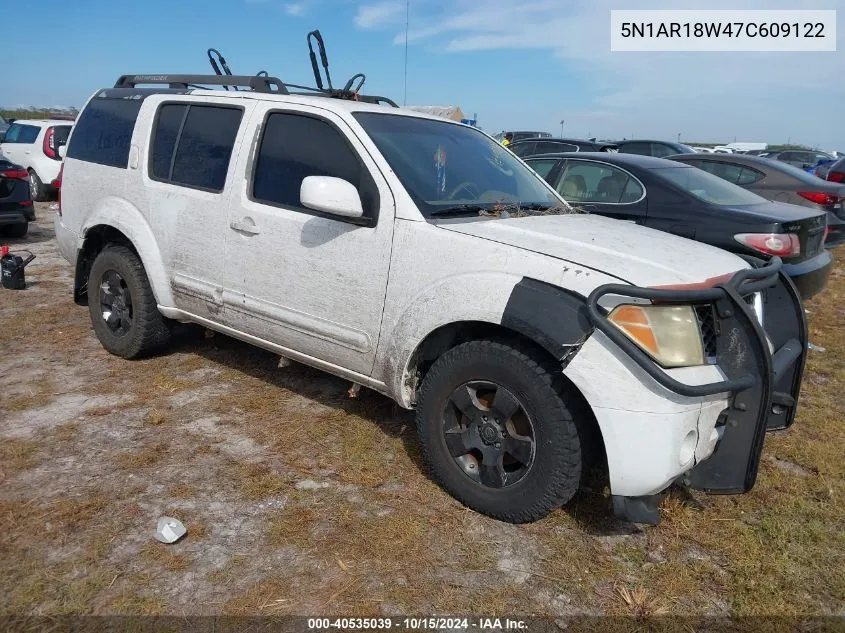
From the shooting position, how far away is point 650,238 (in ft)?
10.4

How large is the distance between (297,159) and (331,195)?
674 mm

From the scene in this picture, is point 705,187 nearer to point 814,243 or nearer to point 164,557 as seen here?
point 814,243

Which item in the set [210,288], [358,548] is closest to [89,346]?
[210,288]

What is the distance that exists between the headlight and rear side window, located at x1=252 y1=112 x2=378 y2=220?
1.43 meters

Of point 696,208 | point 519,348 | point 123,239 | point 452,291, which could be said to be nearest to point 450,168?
point 452,291

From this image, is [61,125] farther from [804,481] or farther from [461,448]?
[804,481]

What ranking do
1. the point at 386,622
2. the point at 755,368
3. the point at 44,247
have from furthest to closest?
the point at 44,247 → the point at 755,368 → the point at 386,622

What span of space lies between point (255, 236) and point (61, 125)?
39.2 feet

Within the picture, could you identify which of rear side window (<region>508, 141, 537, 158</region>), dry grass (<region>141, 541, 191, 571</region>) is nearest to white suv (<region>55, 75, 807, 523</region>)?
dry grass (<region>141, 541, 191, 571</region>)

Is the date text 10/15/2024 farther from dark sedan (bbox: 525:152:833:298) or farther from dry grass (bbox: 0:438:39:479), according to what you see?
dark sedan (bbox: 525:152:833:298)

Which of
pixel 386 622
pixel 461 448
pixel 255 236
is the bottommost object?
pixel 386 622

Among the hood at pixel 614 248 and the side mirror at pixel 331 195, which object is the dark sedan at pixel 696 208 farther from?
the side mirror at pixel 331 195

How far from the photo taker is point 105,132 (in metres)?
4.60

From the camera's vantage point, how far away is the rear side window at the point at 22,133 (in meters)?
13.3
